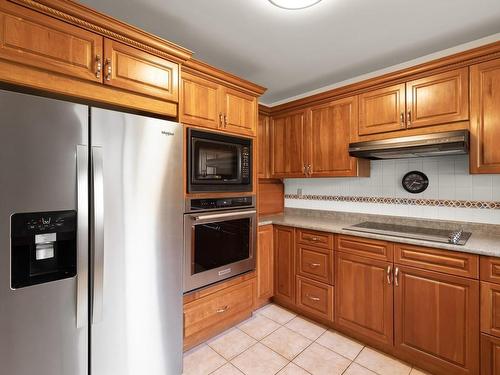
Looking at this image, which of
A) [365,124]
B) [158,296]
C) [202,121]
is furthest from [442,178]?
[158,296]

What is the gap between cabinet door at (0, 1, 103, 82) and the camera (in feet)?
3.90

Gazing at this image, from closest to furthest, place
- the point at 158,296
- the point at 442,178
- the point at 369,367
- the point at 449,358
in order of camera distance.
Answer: the point at 158,296
the point at 449,358
the point at 369,367
the point at 442,178

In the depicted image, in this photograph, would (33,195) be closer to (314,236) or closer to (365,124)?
(314,236)

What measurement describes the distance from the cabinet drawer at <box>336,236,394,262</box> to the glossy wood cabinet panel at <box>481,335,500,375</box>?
67 centimetres

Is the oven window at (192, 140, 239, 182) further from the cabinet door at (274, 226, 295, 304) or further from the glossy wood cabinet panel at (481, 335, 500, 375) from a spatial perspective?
the glossy wood cabinet panel at (481, 335, 500, 375)

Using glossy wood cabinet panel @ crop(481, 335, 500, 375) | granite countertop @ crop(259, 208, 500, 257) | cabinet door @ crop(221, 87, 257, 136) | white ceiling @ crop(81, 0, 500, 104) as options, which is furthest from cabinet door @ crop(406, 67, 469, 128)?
glossy wood cabinet panel @ crop(481, 335, 500, 375)

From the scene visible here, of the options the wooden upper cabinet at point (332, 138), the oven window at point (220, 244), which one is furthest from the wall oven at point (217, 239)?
the wooden upper cabinet at point (332, 138)

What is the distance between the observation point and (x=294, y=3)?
5.05 feet

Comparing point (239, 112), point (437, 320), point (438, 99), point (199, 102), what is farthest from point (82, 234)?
point (438, 99)

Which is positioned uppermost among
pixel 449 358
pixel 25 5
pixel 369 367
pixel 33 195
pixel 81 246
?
pixel 25 5

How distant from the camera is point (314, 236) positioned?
244 cm

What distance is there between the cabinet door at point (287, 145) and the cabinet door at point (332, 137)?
12cm

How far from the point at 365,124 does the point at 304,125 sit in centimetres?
67

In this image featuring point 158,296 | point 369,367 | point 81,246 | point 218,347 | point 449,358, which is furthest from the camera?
point 218,347
